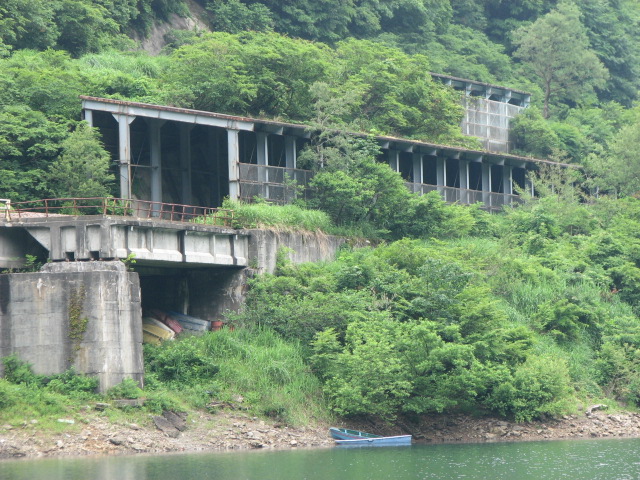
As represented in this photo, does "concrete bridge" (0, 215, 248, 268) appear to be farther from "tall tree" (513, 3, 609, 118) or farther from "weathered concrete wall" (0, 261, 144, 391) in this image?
"tall tree" (513, 3, 609, 118)

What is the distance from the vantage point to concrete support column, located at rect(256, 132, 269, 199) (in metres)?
53.9

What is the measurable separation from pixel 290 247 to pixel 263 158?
598 centimetres

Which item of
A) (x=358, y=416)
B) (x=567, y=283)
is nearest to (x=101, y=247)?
(x=358, y=416)

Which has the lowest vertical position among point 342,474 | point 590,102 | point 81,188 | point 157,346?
point 342,474

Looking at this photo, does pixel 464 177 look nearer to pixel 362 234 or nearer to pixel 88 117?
pixel 362 234

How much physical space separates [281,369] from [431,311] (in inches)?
261

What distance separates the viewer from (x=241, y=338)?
46094 mm

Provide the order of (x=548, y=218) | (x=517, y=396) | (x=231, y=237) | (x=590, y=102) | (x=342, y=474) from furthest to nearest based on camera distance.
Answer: (x=590, y=102) < (x=548, y=218) < (x=231, y=237) < (x=517, y=396) < (x=342, y=474)

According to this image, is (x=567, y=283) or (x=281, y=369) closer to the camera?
(x=281, y=369)

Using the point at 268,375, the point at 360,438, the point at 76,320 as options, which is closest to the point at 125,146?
the point at 76,320

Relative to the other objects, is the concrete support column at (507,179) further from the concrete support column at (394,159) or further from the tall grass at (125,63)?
the tall grass at (125,63)

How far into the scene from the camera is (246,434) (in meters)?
41.0

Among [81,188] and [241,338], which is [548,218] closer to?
[241,338]

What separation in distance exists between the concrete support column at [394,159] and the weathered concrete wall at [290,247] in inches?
384
